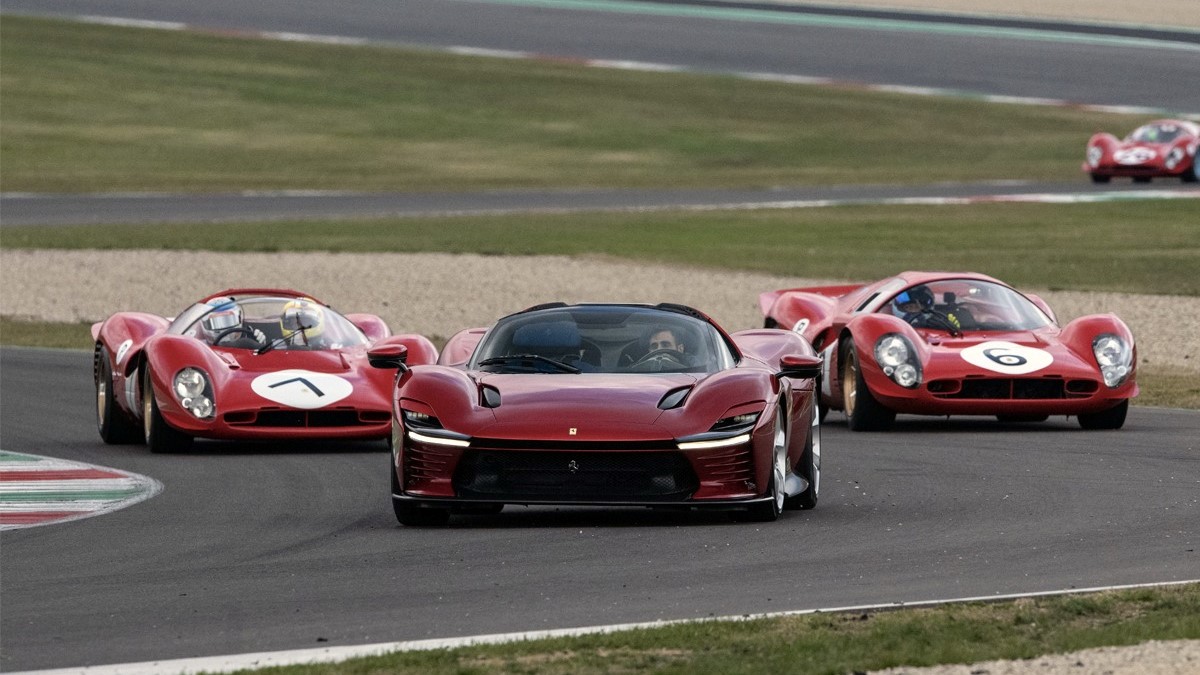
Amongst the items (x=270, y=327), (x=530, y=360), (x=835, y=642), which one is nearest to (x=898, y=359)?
(x=270, y=327)

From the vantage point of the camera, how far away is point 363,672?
656 centimetres

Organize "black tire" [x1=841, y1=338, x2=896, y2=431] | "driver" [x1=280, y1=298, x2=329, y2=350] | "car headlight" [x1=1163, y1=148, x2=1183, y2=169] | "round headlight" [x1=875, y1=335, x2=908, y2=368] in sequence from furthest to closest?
"car headlight" [x1=1163, y1=148, x2=1183, y2=169] → "black tire" [x1=841, y1=338, x2=896, y2=431] → "round headlight" [x1=875, y1=335, x2=908, y2=368] → "driver" [x1=280, y1=298, x2=329, y2=350]

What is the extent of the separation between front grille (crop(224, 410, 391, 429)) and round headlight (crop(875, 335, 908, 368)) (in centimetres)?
343

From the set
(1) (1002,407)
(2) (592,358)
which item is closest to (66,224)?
(1) (1002,407)

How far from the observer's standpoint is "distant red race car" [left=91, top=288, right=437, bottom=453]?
45.5 feet

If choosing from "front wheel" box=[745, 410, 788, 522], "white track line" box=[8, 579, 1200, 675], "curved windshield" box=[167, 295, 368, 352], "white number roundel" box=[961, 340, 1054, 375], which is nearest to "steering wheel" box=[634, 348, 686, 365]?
"front wheel" box=[745, 410, 788, 522]

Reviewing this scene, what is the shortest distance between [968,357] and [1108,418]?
1005mm

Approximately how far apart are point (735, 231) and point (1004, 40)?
30.4 metres

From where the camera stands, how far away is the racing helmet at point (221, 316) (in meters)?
14.8

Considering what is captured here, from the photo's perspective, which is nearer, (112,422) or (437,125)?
(112,422)

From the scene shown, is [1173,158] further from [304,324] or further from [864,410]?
[304,324]

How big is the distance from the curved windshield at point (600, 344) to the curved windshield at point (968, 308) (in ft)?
16.1

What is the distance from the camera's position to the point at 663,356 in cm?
1084

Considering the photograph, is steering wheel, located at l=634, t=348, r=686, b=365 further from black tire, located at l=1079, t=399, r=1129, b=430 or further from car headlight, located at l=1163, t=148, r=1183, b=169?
car headlight, located at l=1163, t=148, r=1183, b=169
